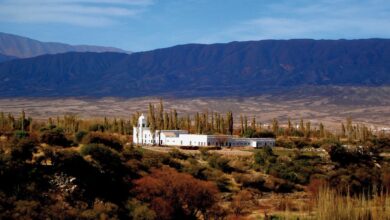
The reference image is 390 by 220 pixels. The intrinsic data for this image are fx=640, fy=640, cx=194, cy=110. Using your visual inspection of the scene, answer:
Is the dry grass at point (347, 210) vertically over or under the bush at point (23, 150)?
under

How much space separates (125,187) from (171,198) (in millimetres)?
2829

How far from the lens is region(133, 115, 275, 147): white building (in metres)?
69.8

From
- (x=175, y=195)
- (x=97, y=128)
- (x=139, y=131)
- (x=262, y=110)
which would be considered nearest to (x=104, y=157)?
(x=175, y=195)

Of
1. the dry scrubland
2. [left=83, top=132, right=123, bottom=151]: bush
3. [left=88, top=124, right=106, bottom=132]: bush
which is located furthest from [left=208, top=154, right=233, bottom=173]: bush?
the dry scrubland

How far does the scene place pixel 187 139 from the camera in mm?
70625

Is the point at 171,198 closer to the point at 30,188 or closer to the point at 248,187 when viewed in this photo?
the point at 30,188

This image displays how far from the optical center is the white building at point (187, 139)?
229 ft

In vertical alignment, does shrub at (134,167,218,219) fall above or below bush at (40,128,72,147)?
below

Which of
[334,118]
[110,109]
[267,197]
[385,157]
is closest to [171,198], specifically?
[267,197]

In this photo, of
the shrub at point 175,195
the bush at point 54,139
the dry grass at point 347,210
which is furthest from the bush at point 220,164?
the dry grass at point 347,210

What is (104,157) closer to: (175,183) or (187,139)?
(175,183)

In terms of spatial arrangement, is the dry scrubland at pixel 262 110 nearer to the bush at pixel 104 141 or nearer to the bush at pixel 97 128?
the bush at pixel 97 128

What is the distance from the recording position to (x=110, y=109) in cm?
18738

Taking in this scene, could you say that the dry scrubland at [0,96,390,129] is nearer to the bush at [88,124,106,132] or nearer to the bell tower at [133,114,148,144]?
the bush at [88,124,106,132]
